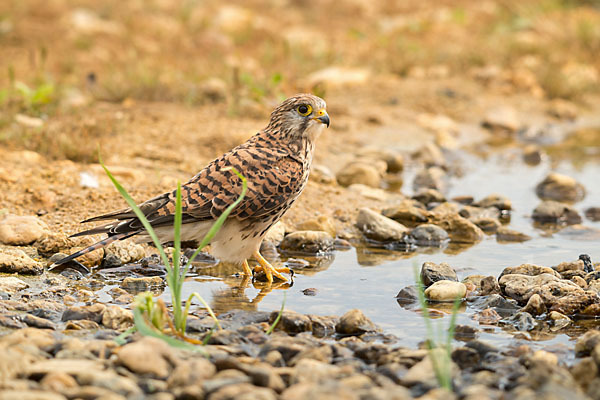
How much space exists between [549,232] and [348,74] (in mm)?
4837

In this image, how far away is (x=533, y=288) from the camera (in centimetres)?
481

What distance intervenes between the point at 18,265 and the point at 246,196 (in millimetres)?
1544

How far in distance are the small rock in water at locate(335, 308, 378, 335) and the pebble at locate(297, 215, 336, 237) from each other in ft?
6.41

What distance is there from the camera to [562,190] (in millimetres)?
7719

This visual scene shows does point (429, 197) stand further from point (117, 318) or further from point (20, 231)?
point (117, 318)

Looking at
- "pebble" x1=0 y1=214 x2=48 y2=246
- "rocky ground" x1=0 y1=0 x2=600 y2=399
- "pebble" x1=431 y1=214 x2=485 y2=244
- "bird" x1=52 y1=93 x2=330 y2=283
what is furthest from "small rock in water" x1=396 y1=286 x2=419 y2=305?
"pebble" x1=0 y1=214 x2=48 y2=246

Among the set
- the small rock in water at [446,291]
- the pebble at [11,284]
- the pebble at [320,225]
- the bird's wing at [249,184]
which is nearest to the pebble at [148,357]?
the pebble at [11,284]

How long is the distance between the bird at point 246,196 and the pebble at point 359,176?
6.22ft

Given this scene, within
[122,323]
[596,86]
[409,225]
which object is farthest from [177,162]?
[596,86]

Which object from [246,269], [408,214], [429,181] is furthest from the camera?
[429,181]

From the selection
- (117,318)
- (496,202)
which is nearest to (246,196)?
(117,318)

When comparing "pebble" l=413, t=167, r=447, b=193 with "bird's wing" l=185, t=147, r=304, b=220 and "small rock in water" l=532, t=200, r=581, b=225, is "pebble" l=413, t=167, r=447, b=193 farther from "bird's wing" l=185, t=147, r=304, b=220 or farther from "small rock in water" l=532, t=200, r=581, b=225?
"bird's wing" l=185, t=147, r=304, b=220

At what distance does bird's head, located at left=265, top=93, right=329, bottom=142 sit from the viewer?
18.7 ft

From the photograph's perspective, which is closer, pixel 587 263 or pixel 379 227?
pixel 587 263
